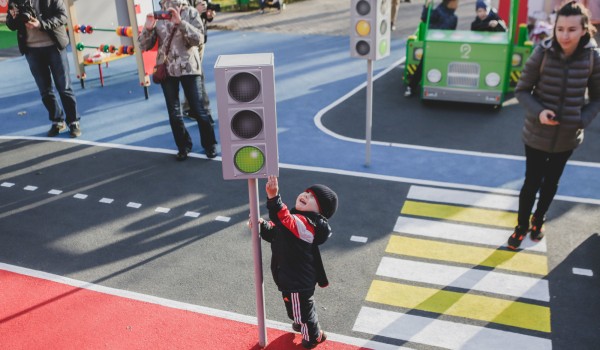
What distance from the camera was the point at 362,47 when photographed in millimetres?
7383

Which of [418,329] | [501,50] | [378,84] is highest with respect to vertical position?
[501,50]

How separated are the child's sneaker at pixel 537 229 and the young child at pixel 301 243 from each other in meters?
2.67

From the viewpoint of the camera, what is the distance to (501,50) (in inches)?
388

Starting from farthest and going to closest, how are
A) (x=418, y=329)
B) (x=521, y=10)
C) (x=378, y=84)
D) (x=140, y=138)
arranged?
(x=521, y=10) → (x=378, y=84) → (x=140, y=138) → (x=418, y=329)

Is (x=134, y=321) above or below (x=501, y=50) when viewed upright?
below

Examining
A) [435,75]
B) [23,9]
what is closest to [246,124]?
[23,9]

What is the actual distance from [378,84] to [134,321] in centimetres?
777

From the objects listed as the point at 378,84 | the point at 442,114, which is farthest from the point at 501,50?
the point at 378,84

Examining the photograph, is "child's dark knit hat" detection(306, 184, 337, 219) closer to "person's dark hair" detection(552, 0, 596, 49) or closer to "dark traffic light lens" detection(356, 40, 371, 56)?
"person's dark hair" detection(552, 0, 596, 49)

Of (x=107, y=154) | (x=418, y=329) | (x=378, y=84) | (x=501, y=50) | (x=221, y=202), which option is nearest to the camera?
(x=418, y=329)

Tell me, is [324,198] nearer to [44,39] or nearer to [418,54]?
[44,39]

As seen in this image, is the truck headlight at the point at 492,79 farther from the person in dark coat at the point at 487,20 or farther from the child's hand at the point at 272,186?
the child's hand at the point at 272,186

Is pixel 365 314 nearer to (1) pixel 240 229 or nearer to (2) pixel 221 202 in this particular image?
(1) pixel 240 229

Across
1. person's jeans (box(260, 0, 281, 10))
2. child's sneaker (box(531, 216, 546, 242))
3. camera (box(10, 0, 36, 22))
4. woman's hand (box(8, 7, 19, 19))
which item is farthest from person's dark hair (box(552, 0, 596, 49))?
person's jeans (box(260, 0, 281, 10))
